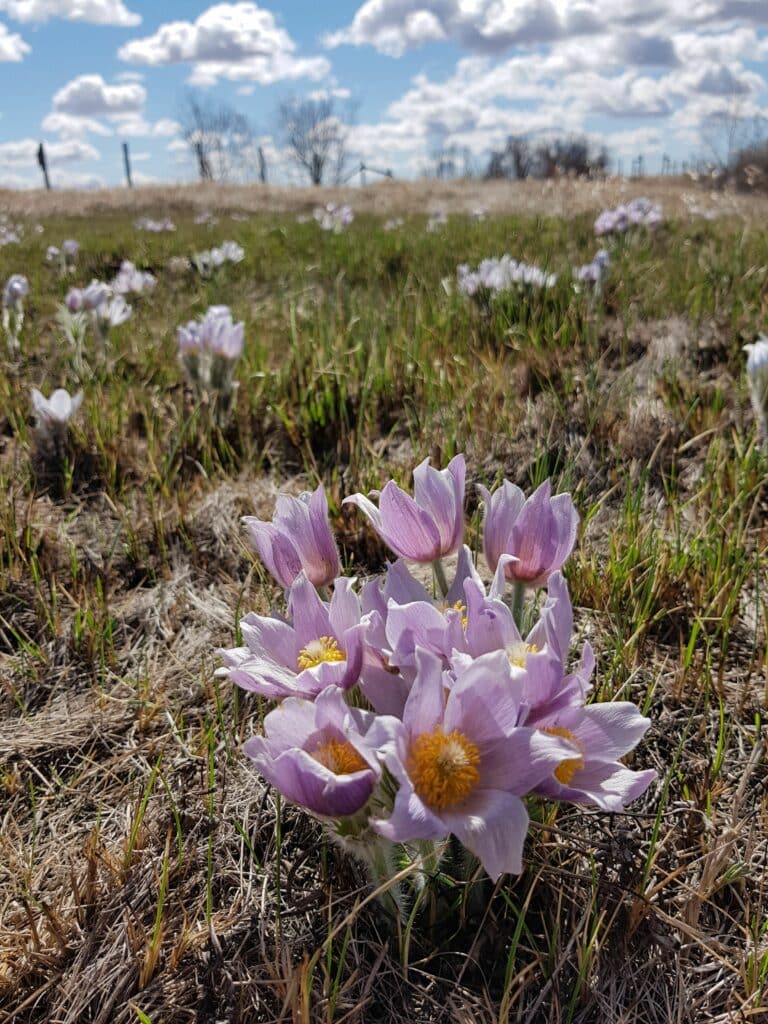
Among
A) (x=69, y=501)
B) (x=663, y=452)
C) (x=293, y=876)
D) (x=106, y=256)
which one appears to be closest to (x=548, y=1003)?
(x=293, y=876)

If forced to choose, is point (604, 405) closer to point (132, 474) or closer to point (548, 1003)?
point (132, 474)

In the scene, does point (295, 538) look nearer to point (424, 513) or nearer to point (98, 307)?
point (424, 513)

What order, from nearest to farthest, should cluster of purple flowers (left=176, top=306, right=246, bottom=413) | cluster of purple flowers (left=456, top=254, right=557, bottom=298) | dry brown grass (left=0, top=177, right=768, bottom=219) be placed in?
1. cluster of purple flowers (left=176, top=306, right=246, bottom=413)
2. cluster of purple flowers (left=456, top=254, right=557, bottom=298)
3. dry brown grass (left=0, top=177, right=768, bottom=219)

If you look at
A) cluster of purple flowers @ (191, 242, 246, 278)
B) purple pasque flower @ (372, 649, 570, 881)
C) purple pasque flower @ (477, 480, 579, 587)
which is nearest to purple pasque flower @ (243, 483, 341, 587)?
purple pasque flower @ (477, 480, 579, 587)

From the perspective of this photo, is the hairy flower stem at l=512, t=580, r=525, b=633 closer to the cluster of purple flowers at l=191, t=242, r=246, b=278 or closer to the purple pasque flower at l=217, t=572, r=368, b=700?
the purple pasque flower at l=217, t=572, r=368, b=700

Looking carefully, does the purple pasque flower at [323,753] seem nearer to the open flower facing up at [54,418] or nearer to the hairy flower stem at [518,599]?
the hairy flower stem at [518,599]

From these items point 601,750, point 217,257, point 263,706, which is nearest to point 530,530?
point 601,750
